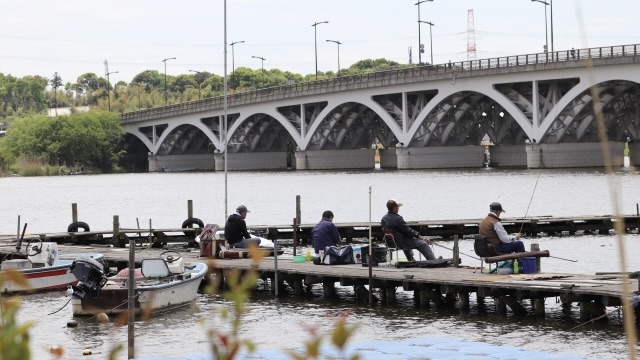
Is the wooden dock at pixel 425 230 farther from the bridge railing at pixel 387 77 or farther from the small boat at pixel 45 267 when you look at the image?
the bridge railing at pixel 387 77

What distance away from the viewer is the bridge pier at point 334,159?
125188 millimetres

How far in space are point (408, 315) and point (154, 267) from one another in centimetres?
537

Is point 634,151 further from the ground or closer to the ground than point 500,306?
further from the ground

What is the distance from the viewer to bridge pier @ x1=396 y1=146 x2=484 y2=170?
11231cm

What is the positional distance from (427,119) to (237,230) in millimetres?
80993

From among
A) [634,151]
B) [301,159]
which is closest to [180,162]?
[301,159]

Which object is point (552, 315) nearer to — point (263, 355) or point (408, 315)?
point (408, 315)

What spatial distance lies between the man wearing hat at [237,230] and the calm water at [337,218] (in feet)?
6.55

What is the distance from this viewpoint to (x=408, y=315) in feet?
74.9

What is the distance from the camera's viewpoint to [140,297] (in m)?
22.5

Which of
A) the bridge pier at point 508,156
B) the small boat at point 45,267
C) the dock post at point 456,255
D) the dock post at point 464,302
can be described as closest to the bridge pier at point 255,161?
the bridge pier at point 508,156

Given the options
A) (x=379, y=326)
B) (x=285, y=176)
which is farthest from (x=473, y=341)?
(x=285, y=176)

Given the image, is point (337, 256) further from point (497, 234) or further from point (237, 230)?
point (497, 234)

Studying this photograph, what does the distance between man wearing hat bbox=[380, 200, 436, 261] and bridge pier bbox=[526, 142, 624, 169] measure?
74162 mm
